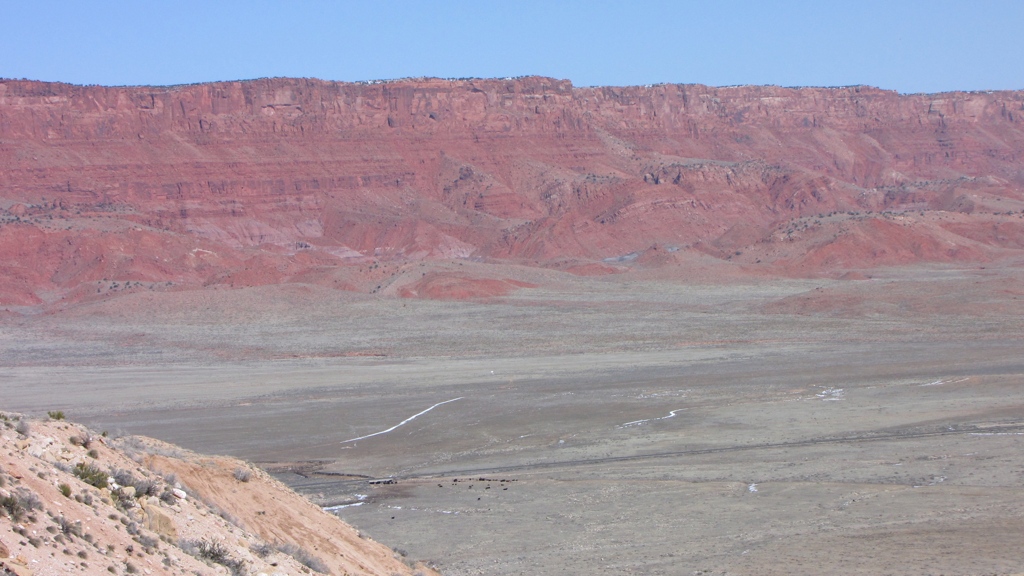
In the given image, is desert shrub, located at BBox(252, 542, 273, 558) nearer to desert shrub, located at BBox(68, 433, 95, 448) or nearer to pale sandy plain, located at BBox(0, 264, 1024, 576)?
desert shrub, located at BBox(68, 433, 95, 448)

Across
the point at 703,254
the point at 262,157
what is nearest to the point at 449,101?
the point at 262,157

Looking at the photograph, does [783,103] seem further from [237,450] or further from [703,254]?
[237,450]

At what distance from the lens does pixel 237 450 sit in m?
25.2

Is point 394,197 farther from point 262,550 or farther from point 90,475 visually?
point 90,475

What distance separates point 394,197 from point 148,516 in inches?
3981

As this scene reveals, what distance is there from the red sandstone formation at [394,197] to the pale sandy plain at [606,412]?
50.3ft

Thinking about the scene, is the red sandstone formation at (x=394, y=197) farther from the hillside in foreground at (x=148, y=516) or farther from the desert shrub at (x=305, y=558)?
the desert shrub at (x=305, y=558)

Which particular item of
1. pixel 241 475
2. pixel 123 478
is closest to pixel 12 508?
pixel 123 478

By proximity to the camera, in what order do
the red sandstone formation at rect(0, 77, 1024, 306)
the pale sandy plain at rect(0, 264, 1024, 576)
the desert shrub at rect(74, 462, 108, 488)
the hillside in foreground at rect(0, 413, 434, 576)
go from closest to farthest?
the hillside in foreground at rect(0, 413, 434, 576) < the desert shrub at rect(74, 462, 108, 488) < the pale sandy plain at rect(0, 264, 1024, 576) < the red sandstone formation at rect(0, 77, 1024, 306)

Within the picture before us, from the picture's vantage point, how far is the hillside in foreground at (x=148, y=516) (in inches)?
324

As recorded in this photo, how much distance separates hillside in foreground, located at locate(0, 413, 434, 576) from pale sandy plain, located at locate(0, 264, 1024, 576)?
3.09 m

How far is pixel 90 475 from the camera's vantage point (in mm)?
10047

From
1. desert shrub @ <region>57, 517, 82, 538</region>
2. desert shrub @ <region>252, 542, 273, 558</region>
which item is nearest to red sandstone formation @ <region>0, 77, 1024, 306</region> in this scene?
desert shrub @ <region>252, 542, 273, 558</region>

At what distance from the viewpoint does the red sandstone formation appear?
79562mm
